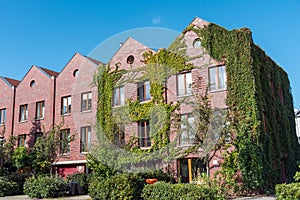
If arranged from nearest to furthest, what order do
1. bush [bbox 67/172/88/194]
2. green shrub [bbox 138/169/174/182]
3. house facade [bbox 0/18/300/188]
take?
house facade [bbox 0/18/300/188]
green shrub [bbox 138/169/174/182]
bush [bbox 67/172/88/194]

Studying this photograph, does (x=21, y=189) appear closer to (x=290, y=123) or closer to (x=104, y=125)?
(x=104, y=125)

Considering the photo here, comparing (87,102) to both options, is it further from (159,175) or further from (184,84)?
(159,175)

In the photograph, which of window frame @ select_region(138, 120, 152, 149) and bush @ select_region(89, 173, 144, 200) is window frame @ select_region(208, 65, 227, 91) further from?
bush @ select_region(89, 173, 144, 200)

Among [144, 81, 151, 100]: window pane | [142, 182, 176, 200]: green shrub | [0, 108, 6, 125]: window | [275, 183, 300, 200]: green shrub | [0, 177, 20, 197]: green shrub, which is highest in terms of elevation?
[144, 81, 151, 100]: window pane

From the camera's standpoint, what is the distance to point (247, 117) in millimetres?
18750

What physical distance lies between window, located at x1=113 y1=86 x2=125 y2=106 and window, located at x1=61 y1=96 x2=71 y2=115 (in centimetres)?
488

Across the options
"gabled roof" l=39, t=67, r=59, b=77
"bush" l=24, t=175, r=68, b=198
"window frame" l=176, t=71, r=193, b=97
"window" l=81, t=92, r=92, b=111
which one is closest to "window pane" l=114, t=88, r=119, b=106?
"window" l=81, t=92, r=92, b=111

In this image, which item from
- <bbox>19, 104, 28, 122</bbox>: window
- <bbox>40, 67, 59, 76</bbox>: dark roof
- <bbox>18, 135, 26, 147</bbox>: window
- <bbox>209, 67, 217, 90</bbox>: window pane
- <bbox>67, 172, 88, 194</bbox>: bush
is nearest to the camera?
<bbox>209, 67, 217, 90</bbox>: window pane

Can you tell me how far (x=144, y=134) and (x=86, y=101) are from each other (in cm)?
645

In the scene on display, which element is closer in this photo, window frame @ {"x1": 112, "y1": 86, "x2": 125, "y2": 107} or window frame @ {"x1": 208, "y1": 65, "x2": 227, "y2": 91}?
window frame @ {"x1": 208, "y1": 65, "x2": 227, "y2": 91}

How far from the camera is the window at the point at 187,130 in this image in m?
18.5

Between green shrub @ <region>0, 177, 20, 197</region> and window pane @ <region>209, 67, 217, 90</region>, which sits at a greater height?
window pane @ <region>209, 67, 217, 90</region>

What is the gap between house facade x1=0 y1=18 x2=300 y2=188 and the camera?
18828mm

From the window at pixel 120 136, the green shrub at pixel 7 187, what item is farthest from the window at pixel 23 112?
the window at pixel 120 136
